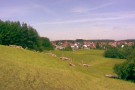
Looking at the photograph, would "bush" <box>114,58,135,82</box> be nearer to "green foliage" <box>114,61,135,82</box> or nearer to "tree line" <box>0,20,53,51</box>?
"green foliage" <box>114,61,135,82</box>

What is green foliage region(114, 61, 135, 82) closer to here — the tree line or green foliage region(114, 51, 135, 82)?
green foliage region(114, 51, 135, 82)

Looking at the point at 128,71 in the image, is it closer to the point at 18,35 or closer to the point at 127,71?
→ the point at 127,71

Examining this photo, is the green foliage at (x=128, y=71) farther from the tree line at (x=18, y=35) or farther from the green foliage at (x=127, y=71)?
the tree line at (x=18, y=35)

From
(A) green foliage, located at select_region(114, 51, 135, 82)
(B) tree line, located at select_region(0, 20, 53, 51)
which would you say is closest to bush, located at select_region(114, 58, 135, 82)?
(A) green foliage, located at select_region(114, 51, 135, 82)

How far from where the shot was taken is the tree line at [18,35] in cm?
10900

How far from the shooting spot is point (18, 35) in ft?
374

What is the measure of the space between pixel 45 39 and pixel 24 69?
14749 centimetres

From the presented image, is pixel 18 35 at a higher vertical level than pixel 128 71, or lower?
higher

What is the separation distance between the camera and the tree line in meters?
109

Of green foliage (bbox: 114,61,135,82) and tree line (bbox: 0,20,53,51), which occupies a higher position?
tree line (bbox: 0,20,53,51)

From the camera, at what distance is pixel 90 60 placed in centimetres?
11200

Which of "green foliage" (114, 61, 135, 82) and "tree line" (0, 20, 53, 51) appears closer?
"green foliage" (114, 61, 135, 82)

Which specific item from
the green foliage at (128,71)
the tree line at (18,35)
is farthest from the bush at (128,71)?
the tree line at (18,35)

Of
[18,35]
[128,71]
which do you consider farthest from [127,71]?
[18,35]
